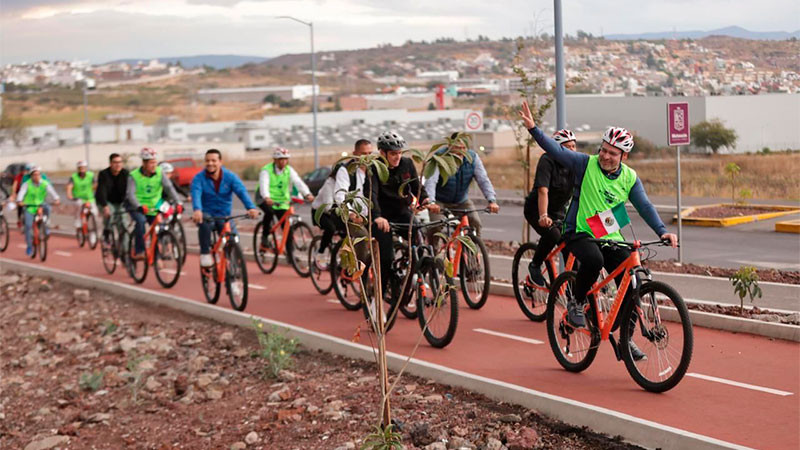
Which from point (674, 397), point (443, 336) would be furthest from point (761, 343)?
point (443, 336)

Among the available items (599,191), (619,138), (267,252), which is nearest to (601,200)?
(599,191)

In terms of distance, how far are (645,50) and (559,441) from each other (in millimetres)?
33843

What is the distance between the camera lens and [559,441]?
283 inches

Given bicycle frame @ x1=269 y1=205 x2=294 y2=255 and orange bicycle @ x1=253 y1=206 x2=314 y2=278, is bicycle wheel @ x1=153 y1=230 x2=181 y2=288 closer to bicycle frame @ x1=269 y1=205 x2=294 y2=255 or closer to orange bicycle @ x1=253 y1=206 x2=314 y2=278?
orange bicycle @ x1=253 y1=206 x2=314 y2=278

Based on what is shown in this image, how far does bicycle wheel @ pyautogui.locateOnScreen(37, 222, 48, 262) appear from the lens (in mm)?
22016

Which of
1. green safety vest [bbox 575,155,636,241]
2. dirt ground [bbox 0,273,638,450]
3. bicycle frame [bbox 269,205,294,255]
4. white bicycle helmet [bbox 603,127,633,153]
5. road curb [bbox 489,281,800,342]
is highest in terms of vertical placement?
white bicycle helmet [bbox 603,127,633,153]

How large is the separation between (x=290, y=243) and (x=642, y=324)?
353 inches

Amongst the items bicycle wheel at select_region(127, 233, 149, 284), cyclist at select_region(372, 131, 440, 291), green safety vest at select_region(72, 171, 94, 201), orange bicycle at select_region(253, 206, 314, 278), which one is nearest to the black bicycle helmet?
cyclist at select_region(372, 131, 440, 291)

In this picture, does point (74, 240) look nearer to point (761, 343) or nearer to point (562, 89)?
point (562, 89)

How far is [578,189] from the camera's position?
851 cm

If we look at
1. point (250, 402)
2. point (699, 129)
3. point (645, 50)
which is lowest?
point (250, 402)

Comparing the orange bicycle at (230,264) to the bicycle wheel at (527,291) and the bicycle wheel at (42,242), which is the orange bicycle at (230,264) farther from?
the bicycle wheel at (42,242)

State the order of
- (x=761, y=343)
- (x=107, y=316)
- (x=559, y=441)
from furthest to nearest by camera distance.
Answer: (x=107, y=316) < (x=761, y=343) < (x=559, y=441)

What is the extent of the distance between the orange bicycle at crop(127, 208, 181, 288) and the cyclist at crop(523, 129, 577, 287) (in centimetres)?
660
